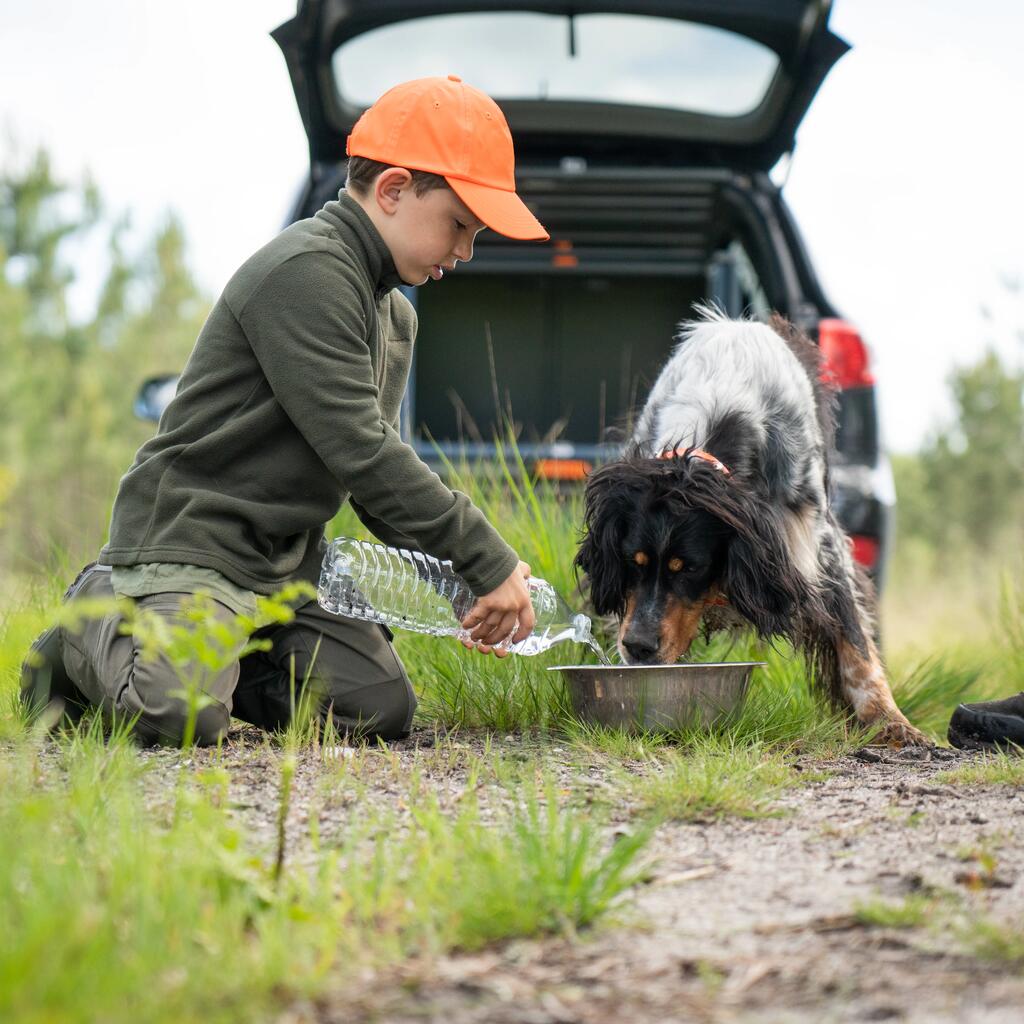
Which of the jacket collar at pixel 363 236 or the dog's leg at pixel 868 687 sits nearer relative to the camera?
the jacket collar at pixel 363 236

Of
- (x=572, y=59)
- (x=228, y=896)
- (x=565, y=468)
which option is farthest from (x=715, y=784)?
(x=572, y=59)

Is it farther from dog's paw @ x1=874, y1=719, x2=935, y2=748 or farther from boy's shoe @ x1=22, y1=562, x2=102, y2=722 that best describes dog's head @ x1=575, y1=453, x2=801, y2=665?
boy's shoe @ x1=22, y1=562, x2=102, y2=722

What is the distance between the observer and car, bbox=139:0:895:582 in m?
4.63

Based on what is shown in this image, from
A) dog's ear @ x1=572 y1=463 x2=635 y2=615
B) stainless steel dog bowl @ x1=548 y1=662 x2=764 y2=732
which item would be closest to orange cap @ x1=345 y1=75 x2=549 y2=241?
dog's ear @ x1=572 y1=463 x2=635 y2=615

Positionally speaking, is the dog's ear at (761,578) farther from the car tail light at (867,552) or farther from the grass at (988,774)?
the car tail light at (867,552)

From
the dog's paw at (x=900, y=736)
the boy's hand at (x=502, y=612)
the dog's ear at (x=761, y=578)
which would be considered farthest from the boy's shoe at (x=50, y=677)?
the dog's paw at (x=900, y=736)

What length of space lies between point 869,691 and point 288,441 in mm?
2016

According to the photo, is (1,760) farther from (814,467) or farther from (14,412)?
(14,412)

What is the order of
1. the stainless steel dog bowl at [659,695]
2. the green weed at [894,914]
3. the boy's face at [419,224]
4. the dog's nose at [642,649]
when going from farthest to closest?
the dog's nose at [642,649] < the stainless steel dog bowl at [659,695] < the boy's face at [419,224] < the green weed at [894,914]

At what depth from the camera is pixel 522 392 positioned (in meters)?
7.44

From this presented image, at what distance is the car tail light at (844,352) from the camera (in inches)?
190

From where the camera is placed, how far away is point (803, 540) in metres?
4.22

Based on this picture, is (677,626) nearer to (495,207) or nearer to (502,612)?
(502,612)

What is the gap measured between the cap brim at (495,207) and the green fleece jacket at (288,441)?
272 millimetres
